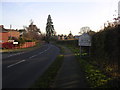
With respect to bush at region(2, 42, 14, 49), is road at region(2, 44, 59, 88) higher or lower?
lower

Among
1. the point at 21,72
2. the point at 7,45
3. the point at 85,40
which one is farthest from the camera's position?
the point at 7,45

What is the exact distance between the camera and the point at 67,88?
6.40m

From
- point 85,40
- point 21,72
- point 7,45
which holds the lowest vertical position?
point 21,72

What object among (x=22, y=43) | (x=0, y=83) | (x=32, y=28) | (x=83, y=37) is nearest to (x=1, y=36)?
(x=22, y=43)

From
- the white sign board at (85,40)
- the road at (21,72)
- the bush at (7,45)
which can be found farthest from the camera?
the bush at (7,45)

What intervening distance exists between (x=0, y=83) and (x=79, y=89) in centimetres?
364

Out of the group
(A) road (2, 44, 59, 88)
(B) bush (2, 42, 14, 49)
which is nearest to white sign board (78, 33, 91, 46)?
(A) road (2, 44, 59, 88)

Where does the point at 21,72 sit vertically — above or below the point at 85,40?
below

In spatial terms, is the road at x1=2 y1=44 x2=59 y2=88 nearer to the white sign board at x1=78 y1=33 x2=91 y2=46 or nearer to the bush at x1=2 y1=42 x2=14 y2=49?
the white sign board at x1=78 y1=33 x2=91 y2=46

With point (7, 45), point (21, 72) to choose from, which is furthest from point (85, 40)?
point (7, 45)

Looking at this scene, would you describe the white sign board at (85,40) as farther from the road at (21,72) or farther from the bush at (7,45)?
the bush at (7,45)

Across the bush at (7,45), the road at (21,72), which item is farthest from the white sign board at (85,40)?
the bush at (7,45)

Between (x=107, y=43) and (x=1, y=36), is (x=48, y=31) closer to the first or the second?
(x=1, y=36)

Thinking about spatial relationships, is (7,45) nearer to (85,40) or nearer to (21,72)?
(85,40)
